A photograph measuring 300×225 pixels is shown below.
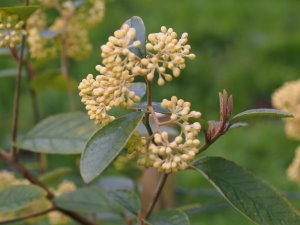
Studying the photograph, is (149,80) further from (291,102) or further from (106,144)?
(291,102)

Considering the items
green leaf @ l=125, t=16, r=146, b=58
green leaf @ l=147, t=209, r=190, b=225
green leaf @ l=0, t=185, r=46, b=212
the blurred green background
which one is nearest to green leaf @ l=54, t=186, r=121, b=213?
green leaf @ l=0, t=185, r=46, b=212

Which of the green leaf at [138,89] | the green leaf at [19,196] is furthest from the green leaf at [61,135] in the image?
the green leaf at [138,89]

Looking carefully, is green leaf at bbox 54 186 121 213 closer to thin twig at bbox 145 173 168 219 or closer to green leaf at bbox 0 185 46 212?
green leaf at bbox 0 185 46 212

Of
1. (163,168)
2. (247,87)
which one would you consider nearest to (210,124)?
(163,168)

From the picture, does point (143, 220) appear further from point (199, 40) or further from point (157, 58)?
point (199, 40)

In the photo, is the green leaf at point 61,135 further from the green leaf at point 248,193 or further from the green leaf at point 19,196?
the green leaf at point 248,193

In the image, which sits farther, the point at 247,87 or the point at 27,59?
the point at 247,87

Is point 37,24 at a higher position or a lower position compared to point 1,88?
higher
